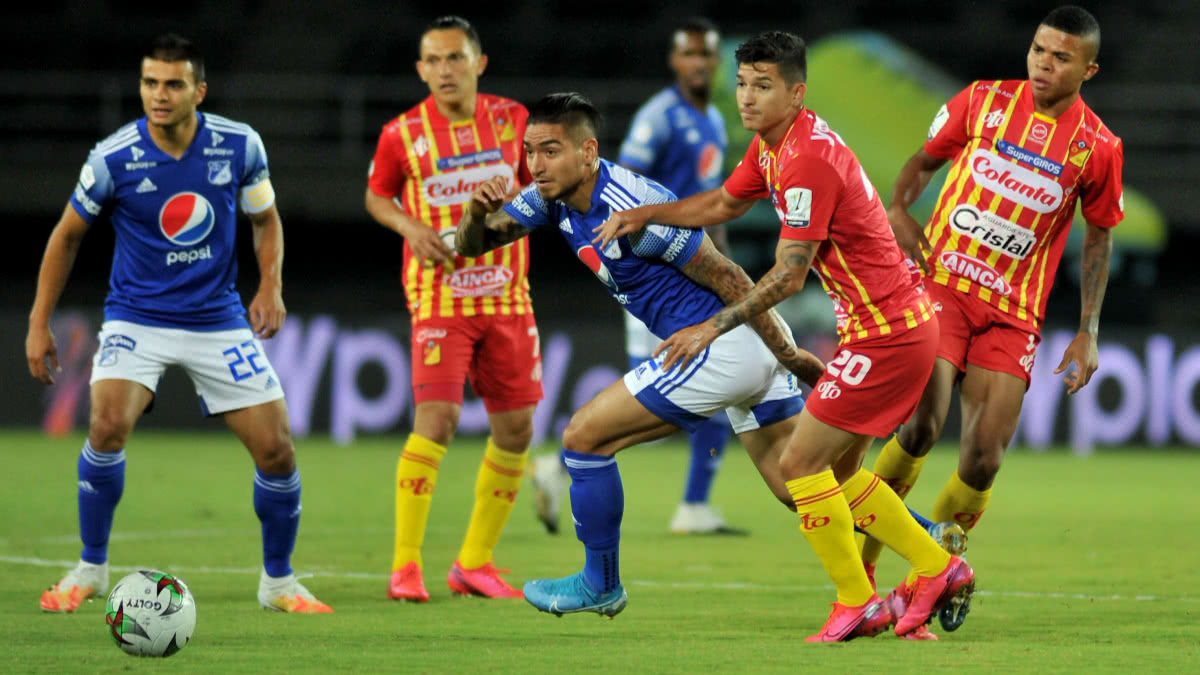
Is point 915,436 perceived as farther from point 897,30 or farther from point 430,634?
point 897,30

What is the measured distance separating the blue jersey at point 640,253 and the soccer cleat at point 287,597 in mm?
1711

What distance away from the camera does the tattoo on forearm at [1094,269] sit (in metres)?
6.30

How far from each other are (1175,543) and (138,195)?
581 cm

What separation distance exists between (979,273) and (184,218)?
3.11 metres

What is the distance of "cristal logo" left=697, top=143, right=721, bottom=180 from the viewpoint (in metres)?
9.51

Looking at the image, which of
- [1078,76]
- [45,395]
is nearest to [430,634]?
[1078,76]

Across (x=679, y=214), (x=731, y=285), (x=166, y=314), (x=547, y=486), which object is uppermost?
(x=679, y=214)

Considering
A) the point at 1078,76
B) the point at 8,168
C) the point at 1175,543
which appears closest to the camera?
the point at 1078,76

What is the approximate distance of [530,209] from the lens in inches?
237

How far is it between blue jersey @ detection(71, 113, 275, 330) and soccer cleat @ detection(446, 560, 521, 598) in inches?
55.3

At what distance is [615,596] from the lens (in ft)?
19.1

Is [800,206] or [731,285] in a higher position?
[800,206]

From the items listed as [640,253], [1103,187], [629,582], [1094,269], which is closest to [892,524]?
[640,253]

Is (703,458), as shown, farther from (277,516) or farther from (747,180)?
(747,180)
